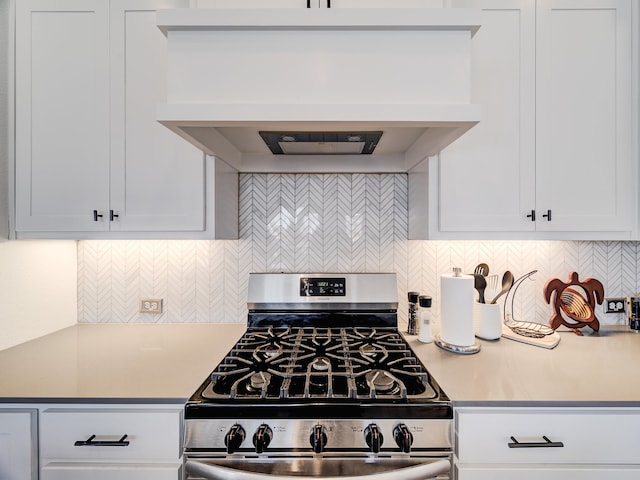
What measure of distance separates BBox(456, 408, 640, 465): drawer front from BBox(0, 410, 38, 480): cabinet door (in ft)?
4.12

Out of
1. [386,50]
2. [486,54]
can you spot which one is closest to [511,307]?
[486,54]

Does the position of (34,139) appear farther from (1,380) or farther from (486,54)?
(486,54)

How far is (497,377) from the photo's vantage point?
1120 millimetres

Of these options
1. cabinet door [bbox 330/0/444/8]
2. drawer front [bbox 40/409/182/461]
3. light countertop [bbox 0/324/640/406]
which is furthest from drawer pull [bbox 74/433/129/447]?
cabinet door [bbox 330/0/444/8]

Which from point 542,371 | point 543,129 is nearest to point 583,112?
point 543,129

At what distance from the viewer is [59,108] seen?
55.5 inches

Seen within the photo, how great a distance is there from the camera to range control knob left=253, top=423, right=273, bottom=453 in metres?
0.94

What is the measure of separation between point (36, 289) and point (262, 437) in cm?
131

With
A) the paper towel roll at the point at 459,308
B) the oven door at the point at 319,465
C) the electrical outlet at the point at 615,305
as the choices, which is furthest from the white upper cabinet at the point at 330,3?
the electrical outlet at the point at 615,305

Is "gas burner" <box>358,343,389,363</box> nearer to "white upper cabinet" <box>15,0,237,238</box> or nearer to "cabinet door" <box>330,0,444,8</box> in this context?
"white upper cabinet" <box>15,0,237,238</box>

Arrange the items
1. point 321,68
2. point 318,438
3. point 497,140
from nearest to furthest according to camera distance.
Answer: point 318,438
point 321,68
point 497,140

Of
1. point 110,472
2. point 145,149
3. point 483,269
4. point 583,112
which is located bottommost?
point 110,472

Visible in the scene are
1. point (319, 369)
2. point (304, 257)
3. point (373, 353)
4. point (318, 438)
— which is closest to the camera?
point (318, 438)

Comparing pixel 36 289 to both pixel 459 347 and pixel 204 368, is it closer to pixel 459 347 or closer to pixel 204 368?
pixel 204 368
